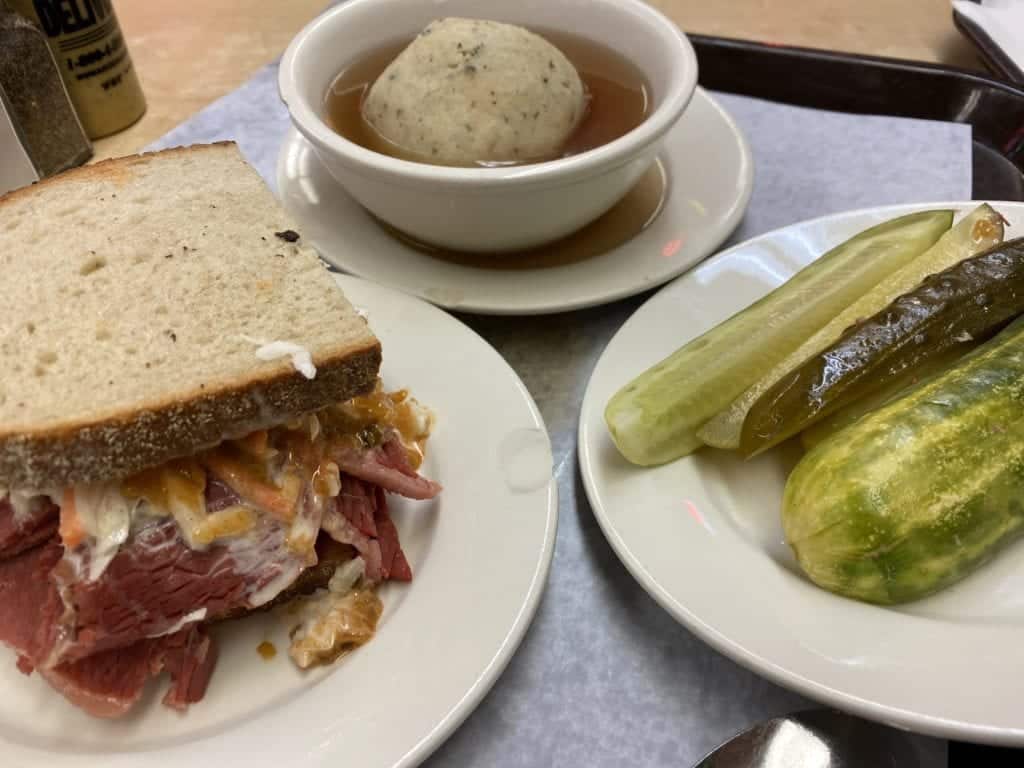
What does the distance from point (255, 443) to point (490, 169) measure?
0.55 meters

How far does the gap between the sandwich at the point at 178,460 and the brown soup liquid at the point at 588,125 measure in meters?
0.41

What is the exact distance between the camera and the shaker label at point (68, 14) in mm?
1601

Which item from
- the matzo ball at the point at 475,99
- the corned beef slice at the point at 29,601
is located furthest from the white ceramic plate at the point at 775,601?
the corned beef slice at the point at 29,601

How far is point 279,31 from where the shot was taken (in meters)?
2.23

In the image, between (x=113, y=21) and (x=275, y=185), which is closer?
(x=275, y=185)

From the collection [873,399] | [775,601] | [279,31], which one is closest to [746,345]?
[873,399]

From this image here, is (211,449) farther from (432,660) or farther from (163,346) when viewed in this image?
(432,660)

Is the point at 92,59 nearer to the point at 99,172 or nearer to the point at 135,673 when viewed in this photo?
the point at 99,172

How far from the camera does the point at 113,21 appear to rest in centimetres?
175

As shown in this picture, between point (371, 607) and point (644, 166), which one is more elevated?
point (644, 166)

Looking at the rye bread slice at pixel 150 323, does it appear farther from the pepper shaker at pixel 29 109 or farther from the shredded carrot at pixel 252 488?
the pepper shaker at pixel 29 109

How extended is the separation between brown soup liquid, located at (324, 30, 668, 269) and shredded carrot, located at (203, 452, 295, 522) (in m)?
0.62

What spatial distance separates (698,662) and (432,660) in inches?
12.3

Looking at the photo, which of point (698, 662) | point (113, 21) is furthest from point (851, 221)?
point (113, 21)
